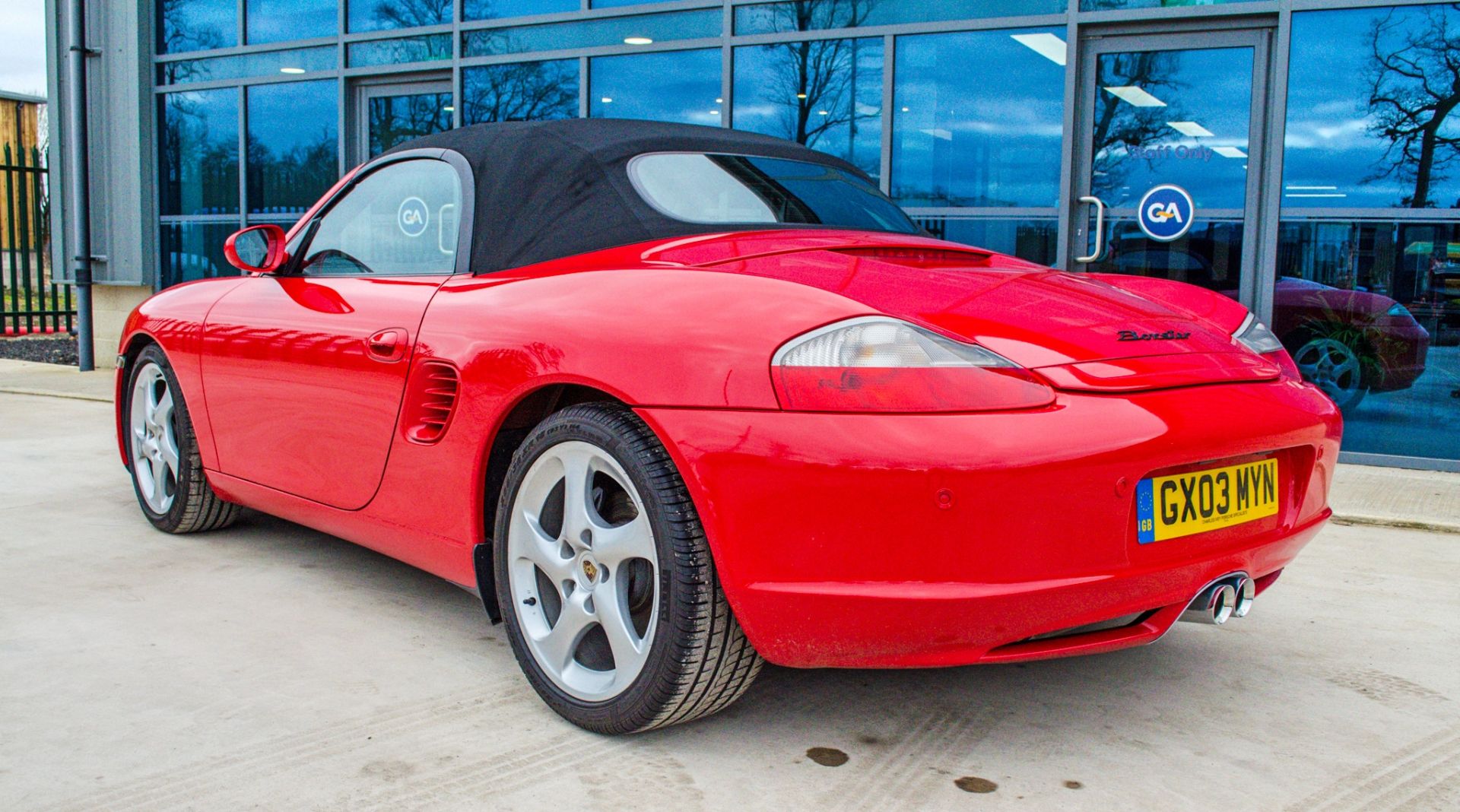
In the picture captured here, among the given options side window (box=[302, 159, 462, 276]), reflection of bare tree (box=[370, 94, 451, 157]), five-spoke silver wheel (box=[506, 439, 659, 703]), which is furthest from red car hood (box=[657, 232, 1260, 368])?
reflection of bare tree (box=[370, 94, 451, 157])

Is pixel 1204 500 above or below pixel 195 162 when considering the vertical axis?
below

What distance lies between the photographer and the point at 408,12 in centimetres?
920

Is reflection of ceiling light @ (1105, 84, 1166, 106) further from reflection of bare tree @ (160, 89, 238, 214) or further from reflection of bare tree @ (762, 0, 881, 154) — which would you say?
reflection of bare tree @ (160, 89, 238, 214)

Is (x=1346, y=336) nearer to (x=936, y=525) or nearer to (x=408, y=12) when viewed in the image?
(x=936, y=525)

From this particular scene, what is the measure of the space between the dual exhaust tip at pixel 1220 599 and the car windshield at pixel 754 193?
130cm

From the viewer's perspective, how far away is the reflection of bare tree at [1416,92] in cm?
591

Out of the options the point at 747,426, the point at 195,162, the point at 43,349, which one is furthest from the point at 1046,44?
the point at 43,349

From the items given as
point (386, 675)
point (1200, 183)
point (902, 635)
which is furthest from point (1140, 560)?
point (1200, 183)

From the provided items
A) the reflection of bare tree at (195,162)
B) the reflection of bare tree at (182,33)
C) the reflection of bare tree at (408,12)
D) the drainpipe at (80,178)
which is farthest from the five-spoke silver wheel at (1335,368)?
the drainpipe at (80,178)

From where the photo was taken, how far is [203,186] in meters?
10.5

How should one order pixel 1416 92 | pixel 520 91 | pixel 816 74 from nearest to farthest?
pixel 1416 92 → pixel 816 74 → pixel 520 91

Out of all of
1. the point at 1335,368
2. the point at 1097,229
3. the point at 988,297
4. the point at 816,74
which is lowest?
the point at 1335,368

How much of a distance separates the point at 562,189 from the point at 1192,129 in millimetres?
4528

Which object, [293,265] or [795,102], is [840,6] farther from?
[293,265]
